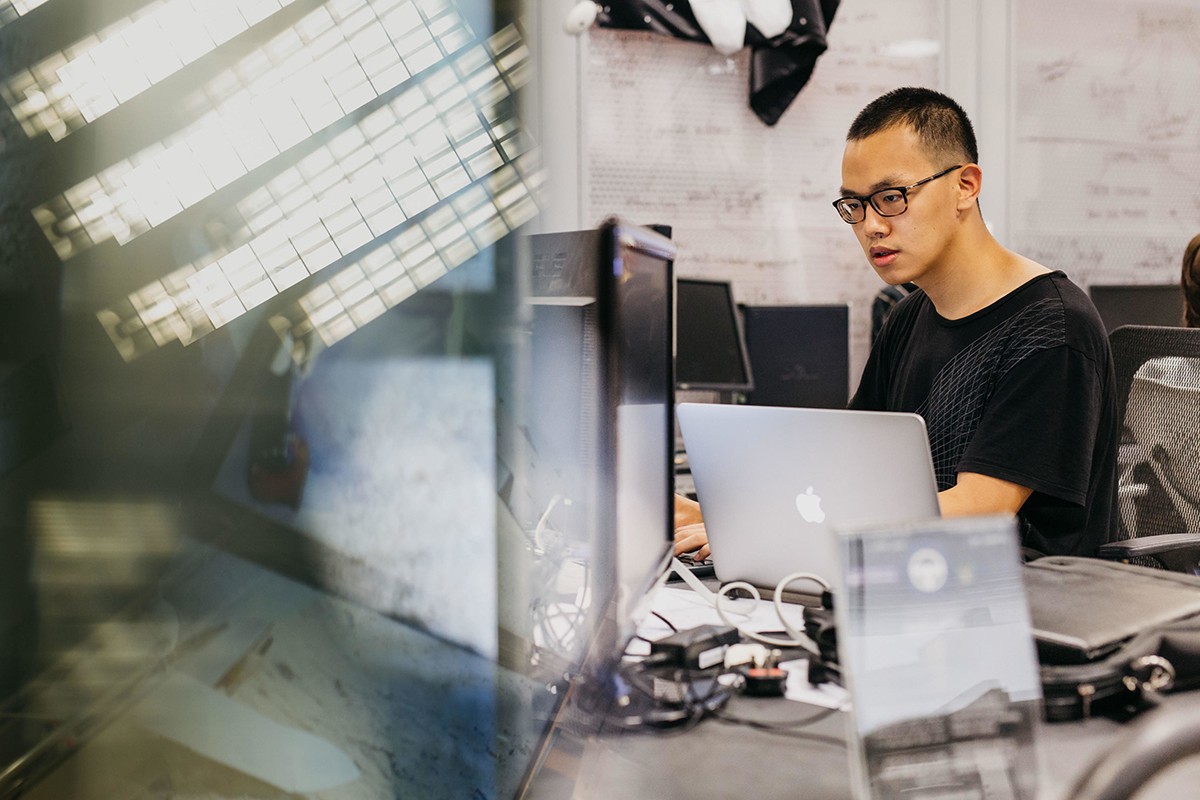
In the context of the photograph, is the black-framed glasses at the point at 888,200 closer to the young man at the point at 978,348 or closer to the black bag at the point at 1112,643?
the young man at the point at 978,348

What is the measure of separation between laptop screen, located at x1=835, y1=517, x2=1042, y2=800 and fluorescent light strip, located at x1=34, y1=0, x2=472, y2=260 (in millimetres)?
917

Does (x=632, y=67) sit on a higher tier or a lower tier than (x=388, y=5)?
higher

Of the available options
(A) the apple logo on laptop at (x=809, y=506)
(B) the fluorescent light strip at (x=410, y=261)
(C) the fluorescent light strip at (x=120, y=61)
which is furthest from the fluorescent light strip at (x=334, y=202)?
(A) the apple logo on laptop at (x=809, y=506)

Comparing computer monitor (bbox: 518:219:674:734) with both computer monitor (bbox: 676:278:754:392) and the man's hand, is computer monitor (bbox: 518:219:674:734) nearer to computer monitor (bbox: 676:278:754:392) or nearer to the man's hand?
the man's hand

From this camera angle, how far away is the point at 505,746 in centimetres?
74

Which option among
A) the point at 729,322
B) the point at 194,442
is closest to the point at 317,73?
the point at 194,442

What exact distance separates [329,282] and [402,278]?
169 millimetres

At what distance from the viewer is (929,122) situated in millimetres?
1374

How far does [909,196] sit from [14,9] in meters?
1.17

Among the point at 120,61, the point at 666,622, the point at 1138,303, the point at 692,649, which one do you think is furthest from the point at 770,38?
the point at 692,649

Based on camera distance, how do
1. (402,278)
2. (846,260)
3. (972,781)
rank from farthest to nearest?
(846,260), (402,278), (972,781)

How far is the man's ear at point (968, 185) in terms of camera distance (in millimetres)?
1370

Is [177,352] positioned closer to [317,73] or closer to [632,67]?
[317,73]

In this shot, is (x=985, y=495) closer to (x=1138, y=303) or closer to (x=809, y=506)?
(x=809, y=506)
